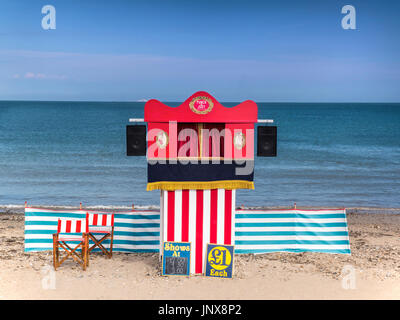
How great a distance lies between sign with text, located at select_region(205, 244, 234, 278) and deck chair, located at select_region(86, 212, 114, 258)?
2664 millimetres

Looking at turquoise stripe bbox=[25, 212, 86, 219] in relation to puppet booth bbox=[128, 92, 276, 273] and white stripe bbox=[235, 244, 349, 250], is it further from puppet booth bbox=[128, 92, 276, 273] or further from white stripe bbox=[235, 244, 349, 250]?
white stripe bbox=[235, 244, 349, 250]

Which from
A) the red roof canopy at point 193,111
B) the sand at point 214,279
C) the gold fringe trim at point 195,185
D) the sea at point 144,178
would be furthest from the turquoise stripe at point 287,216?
the sea at point 144,178

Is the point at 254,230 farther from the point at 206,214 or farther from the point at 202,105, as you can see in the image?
the point at 202,105

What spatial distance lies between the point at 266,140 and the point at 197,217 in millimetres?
2402

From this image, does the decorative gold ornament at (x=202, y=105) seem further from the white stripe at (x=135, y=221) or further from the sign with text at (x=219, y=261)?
the white stripe at (x=135, y=221)

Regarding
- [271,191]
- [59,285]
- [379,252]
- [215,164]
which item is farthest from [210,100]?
[271,191]

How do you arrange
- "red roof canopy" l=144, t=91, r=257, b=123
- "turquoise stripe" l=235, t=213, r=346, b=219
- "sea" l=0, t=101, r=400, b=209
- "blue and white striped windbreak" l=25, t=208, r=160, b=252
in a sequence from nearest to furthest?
"red roof canopy" l=144, t=91, r=257, b=123, "turquoise stripe" l=235, t=213, r=346, b=219, "blue and white striped windbreak" l=25, t=208, r=160, b=252, "sea" l=0, t=101, r=400, b=209

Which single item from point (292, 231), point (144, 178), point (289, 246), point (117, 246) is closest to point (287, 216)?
point (292, 231)

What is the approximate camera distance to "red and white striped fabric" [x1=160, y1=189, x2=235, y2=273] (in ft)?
35.9

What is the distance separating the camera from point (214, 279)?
10.7 meters

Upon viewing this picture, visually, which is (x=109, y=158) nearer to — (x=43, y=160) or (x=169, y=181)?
(x=43, y=160)

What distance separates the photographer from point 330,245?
498 inches

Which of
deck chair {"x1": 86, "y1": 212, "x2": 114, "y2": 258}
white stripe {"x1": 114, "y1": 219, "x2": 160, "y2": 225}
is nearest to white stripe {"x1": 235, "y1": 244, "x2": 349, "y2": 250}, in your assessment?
white stripe {"x1": 114, "y1": 219, "x2": 160, "y2": 225}

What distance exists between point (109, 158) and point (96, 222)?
31.1m
